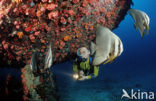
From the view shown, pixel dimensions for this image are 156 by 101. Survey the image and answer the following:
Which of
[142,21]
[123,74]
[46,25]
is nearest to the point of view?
[142,21]

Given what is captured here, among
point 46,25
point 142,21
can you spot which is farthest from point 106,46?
point 46,25

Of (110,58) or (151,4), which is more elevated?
(151,4)

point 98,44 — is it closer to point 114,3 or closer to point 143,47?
point 114,3

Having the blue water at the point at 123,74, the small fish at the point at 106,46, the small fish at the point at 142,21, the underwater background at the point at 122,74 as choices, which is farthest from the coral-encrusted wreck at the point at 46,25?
the blue water at the point at 123,74

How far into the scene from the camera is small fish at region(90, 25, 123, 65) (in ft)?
5.33

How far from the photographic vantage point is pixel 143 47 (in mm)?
41281

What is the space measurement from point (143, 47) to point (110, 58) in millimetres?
44704

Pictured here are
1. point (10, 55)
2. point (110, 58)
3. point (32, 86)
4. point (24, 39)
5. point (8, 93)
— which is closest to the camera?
point (110, 58)

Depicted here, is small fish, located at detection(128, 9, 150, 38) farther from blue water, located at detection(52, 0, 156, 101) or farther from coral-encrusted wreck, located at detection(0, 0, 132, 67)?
blue water, located at detection(52, 0, 156, 101)

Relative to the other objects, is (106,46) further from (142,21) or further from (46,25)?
(46,25)

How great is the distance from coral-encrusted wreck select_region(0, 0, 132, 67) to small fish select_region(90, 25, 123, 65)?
162 cm

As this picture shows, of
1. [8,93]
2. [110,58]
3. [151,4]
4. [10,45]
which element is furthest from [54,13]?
[151,4]

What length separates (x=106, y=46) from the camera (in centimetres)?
164

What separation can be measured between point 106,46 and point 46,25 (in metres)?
2.02
